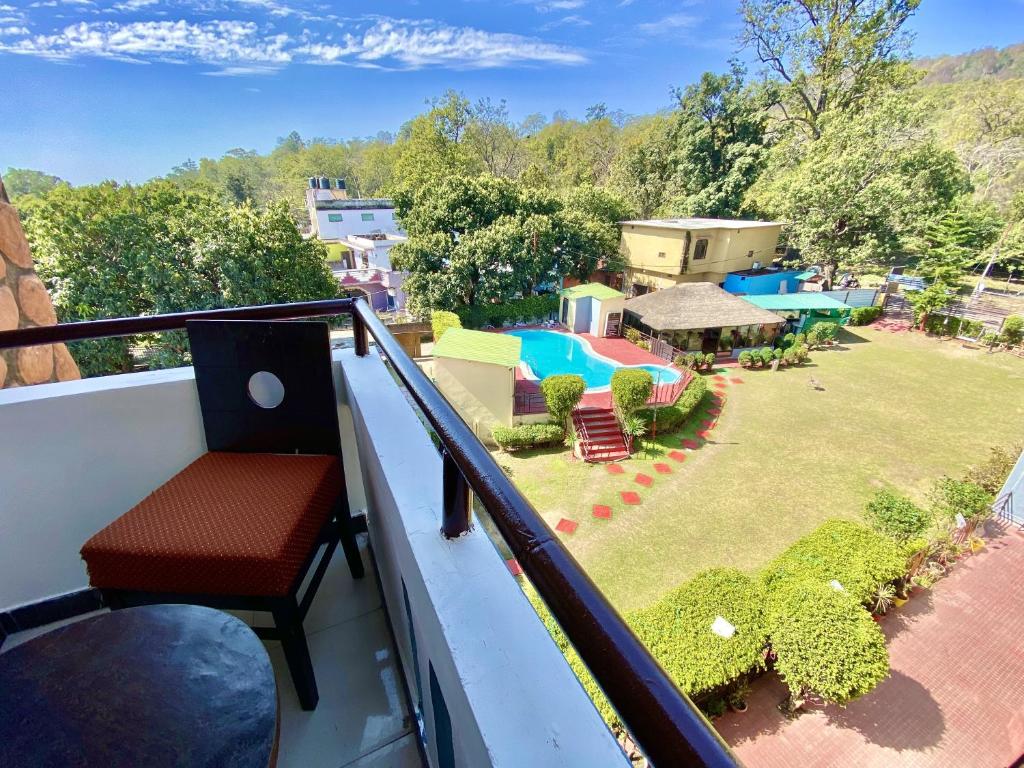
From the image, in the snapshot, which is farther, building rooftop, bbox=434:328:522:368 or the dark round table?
building rooftop, bbox=434:328:522:368

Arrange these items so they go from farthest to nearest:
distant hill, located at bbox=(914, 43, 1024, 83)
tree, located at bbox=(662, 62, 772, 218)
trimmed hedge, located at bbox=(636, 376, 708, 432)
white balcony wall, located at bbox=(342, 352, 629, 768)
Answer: distant hill, located at bbox=(914, 43, 1024, 83) → tree, located at bbox=(662, 62, 772, 218) → trimmed hedge, located at bbox=(636, 376, 708, 432) → white balcony wall, located at bbox=(342, 352, 629, 768)

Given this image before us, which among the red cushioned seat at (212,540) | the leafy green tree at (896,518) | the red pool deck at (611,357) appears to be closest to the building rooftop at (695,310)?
the red pool deck at (611,357)

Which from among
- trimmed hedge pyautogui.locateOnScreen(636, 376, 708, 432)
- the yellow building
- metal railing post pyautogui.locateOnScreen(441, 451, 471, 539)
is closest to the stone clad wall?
metal railing post pyautogui.locateOnScreen(441, 451, 471, 539)

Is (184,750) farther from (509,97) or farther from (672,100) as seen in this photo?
(509,97)

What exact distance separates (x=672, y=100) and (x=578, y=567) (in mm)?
23841

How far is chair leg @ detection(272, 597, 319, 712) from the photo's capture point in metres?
1.15

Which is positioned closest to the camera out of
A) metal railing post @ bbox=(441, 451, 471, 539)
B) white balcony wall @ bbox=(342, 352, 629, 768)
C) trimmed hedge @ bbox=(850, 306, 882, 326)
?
white balcony wall @ bbox=(342, 352, 629, 768)

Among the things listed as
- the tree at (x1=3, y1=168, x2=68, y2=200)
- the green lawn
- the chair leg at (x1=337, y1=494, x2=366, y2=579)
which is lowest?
the green lawn

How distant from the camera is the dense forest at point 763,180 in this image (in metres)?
13.1

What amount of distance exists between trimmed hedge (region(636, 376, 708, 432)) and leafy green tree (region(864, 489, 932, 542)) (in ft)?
11.5

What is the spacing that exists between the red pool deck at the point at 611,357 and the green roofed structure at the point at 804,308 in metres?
4.14

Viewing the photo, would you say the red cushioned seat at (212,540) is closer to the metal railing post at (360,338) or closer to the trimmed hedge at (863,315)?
the metal railing post at (360,338)

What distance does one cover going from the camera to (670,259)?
15328mm

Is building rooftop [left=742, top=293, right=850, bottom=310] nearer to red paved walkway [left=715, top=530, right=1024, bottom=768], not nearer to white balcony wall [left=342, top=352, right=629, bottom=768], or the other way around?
red paved walkway [left=715, top=530, right=1024, bottom=768]
